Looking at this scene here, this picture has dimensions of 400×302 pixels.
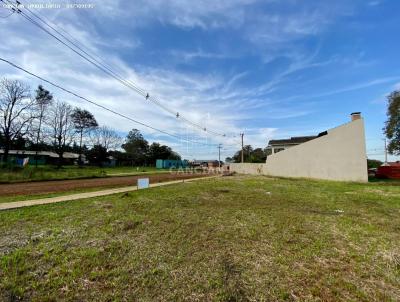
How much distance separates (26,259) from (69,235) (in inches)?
40.3

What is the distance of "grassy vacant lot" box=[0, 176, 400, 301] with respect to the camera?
2773 millimetres

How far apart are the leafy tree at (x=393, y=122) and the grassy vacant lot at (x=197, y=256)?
26.7m

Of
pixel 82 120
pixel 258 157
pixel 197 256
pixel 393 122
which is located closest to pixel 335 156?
pixel 393 122

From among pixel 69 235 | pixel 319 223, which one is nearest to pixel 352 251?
pixel 319 223

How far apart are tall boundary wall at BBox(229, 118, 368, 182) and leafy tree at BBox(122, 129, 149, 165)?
177 ft

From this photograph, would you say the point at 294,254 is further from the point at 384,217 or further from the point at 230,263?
the point at 384,217

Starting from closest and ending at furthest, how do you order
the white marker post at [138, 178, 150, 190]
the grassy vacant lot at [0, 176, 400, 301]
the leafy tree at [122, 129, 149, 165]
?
the grassy vacant lot at [0, 176, 400, 301]
the white marker post at [138, 178, 150, 190]
the leafy tree at [122, 129, 149, 165]

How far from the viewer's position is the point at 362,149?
17.3 meters

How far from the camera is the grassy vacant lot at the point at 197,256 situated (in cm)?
277

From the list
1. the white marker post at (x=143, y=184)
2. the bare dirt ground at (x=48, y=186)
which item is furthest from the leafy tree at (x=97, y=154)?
the white marker post at (x=143, y=184)

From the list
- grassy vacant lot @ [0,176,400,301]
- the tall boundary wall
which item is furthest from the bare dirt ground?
the tall boundary wall

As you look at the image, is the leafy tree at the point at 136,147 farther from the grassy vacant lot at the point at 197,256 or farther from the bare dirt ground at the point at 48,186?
the grassy vacant lot at the point at 197,256

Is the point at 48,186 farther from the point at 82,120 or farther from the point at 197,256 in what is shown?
the point at 82,120

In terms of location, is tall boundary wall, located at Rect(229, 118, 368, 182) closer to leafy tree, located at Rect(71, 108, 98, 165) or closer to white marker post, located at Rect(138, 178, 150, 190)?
white marker post, located at Rect(138, 178, 150, 190)
